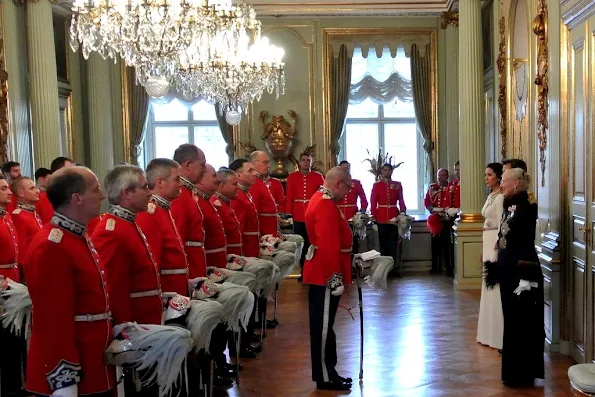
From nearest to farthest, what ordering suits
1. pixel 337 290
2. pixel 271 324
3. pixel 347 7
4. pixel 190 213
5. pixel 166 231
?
pixel 166 231 → pixel 190 213 → pixel 337 290 → pixel 271 324 → pixel 347 7

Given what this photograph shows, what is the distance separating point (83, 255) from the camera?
289 centimetres

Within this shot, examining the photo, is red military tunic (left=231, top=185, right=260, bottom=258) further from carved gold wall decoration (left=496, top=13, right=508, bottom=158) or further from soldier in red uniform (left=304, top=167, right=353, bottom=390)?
carved gold wall decoration (left=496, top=13, right=508, bottom=158)

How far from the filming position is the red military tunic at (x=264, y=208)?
7.44m

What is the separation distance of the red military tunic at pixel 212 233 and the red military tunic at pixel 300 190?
5.30 metres

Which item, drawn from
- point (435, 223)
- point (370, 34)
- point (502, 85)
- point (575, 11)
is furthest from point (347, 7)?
point (575, 11)

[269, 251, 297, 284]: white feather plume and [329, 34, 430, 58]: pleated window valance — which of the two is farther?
[329, 34, 430, 58]: pleated window valance

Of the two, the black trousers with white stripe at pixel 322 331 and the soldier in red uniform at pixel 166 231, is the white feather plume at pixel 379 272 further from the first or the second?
the soldier in red uniform at pixel 166 231

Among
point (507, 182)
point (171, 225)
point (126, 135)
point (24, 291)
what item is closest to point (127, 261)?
point (171, 225)

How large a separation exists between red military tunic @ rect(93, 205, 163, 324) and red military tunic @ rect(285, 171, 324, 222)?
23.3ft

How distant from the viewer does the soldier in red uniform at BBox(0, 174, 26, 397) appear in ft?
16.9

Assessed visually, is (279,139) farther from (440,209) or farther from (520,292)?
(520,292)

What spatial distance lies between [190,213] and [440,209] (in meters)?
6.78

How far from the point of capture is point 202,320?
11.9ft

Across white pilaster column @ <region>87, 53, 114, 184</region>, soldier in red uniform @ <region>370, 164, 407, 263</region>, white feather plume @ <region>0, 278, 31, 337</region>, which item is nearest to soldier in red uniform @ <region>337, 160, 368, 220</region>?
soldier in red uniform @ <region>370, 164, 407, 263</region>
